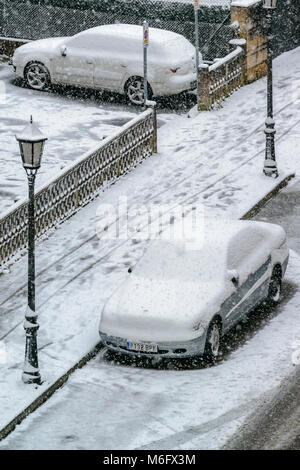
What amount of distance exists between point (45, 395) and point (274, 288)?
469 cm

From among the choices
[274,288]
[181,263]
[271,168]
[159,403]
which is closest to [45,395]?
[159,403]

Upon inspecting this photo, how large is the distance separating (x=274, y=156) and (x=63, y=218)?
4779 millimetres

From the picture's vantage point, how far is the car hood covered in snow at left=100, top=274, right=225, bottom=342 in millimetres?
17406

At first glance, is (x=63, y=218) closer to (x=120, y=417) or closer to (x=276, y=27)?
(x=120, y=417)

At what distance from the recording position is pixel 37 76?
103 ft

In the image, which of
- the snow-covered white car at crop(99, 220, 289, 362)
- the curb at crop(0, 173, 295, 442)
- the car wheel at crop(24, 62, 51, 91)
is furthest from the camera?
the car wheel at crop(24, 62, 51, 91)

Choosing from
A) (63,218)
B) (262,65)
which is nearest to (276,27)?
(262,65)

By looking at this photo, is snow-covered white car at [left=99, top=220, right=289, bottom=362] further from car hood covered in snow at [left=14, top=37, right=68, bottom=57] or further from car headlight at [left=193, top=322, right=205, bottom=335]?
car hood covered in snow at [left=14, top=37, right=68, bottom=57]

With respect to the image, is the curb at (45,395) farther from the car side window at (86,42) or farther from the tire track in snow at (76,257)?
the car side window at (86,42)

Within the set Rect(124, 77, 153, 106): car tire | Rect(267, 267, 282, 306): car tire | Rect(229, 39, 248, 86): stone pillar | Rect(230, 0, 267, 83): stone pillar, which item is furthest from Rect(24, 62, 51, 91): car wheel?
Rect(267, 267, 282, 306): car tire

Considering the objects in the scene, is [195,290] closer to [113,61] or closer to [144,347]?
[144,347]

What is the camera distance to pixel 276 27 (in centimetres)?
3294

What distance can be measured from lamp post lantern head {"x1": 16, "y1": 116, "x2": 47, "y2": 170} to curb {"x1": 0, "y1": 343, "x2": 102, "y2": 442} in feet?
10.1

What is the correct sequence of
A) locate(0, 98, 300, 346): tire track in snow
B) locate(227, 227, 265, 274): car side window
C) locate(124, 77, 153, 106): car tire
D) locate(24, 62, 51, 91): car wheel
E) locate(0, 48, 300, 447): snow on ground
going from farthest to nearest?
locate(24, 62, 51, 91): car wheel
locate(124, 77, 153, 106): car tire
locate(0, 98, 300, 346): tire track in snow
locate(227, 227, 265, 274): car side window
locate(0, 48, 300, 447): snow on ground
